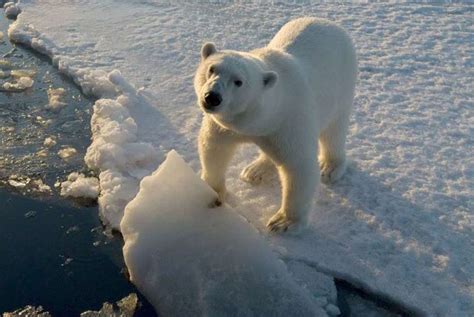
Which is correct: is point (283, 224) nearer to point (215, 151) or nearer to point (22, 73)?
point (215, 151)

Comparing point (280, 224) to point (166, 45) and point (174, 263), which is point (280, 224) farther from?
point (166, 45)

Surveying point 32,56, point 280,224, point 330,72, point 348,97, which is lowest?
point 32,56

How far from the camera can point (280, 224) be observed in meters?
2.79

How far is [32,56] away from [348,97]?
3081mm

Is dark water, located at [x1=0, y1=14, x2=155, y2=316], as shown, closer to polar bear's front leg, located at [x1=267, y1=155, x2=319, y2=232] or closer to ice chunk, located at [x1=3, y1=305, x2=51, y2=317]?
ice chunk, located at [x1=3, y1=305, x2=51, y2=317]

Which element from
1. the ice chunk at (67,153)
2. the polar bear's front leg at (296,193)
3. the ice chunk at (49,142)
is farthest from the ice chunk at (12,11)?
the polar bear's front leg at (296,193)

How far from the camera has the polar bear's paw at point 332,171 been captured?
328cm

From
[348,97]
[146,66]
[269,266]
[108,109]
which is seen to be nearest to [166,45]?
[146,66]

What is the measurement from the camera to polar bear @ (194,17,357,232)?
2.28 m

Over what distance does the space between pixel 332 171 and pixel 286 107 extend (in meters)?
0.87

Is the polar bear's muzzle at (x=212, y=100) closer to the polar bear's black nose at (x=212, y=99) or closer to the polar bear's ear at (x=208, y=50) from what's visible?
the polar bear's black nose at (x=212, y=99)

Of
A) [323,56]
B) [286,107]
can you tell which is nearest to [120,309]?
[286,107]

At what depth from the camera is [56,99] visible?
401 centimetres

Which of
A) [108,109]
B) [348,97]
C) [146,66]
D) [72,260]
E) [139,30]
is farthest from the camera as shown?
[139,30]
